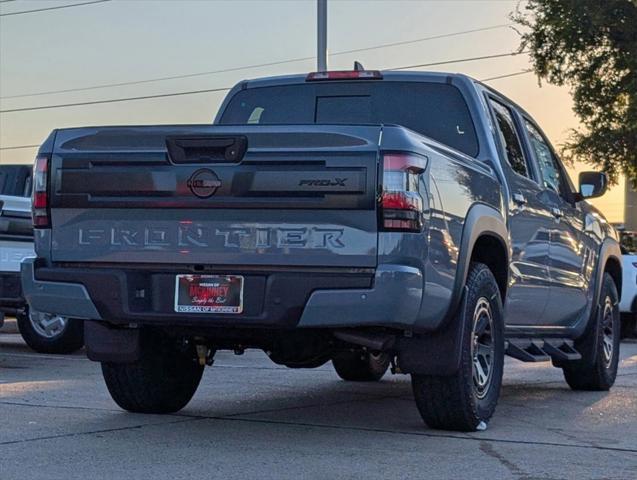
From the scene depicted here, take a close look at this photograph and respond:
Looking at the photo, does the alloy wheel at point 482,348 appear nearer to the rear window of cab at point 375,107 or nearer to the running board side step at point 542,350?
the running board side step at point 542,350

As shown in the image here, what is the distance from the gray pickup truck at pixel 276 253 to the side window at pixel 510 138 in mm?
649

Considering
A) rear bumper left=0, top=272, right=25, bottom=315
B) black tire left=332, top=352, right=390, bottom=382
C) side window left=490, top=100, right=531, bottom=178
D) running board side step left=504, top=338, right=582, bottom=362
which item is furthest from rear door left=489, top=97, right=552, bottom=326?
rear bumper left=0, top=272, right=25, bottom=315

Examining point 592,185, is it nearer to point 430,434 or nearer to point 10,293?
point 430,434

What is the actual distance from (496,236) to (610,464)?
5.91ft

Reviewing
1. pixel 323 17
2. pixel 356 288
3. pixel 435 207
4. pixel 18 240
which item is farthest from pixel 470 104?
pixel 323 17

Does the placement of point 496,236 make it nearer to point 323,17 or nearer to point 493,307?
point 493,307

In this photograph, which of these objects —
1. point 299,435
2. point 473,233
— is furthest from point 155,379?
point 473,233

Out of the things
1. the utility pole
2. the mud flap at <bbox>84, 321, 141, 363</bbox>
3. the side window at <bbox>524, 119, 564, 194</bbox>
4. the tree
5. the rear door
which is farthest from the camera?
the tree

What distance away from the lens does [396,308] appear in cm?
627

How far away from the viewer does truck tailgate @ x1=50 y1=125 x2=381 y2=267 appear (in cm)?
631

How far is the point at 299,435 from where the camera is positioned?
22.9 feet

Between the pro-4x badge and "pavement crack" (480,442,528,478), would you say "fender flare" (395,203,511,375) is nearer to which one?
"pavement crack" (480,442,528,478)

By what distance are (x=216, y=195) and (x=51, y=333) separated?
6480 millimetres

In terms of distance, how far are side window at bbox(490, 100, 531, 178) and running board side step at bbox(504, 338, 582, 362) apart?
3.64ft
